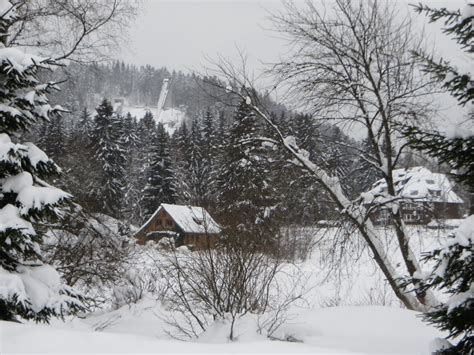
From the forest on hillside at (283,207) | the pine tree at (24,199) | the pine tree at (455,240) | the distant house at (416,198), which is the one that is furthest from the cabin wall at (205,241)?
the pine tree at (455,240)

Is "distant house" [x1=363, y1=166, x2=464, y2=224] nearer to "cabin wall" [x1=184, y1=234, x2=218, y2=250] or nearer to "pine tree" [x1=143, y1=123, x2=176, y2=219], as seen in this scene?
"cabin wall" [x1=184, y1=234, x2=218, y2=250]

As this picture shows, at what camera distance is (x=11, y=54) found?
4.70 meters

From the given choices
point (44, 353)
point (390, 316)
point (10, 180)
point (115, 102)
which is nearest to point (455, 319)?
point (390, 316)

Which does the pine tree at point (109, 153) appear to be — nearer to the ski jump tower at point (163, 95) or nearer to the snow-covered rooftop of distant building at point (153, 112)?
the snow-covered rooftop of distant building at point (153, 112)

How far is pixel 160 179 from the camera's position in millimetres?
44125

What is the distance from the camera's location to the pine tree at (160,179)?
144ft

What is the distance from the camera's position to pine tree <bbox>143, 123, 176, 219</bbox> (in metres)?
44.0

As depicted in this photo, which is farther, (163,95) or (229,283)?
(163,95)

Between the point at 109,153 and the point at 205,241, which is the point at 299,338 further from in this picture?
the point at 109,153

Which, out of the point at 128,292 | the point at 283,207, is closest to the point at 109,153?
the point at 128,292

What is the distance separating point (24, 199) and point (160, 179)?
40.0 metres

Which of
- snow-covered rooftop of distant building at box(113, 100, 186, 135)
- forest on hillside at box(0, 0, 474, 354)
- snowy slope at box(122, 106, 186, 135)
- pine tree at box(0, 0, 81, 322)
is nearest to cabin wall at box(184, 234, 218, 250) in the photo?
forest on hillside at box(0, 0, 474, 354)

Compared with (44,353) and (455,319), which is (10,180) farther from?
(455,319)

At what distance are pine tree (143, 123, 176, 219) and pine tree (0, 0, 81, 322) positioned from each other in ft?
128
